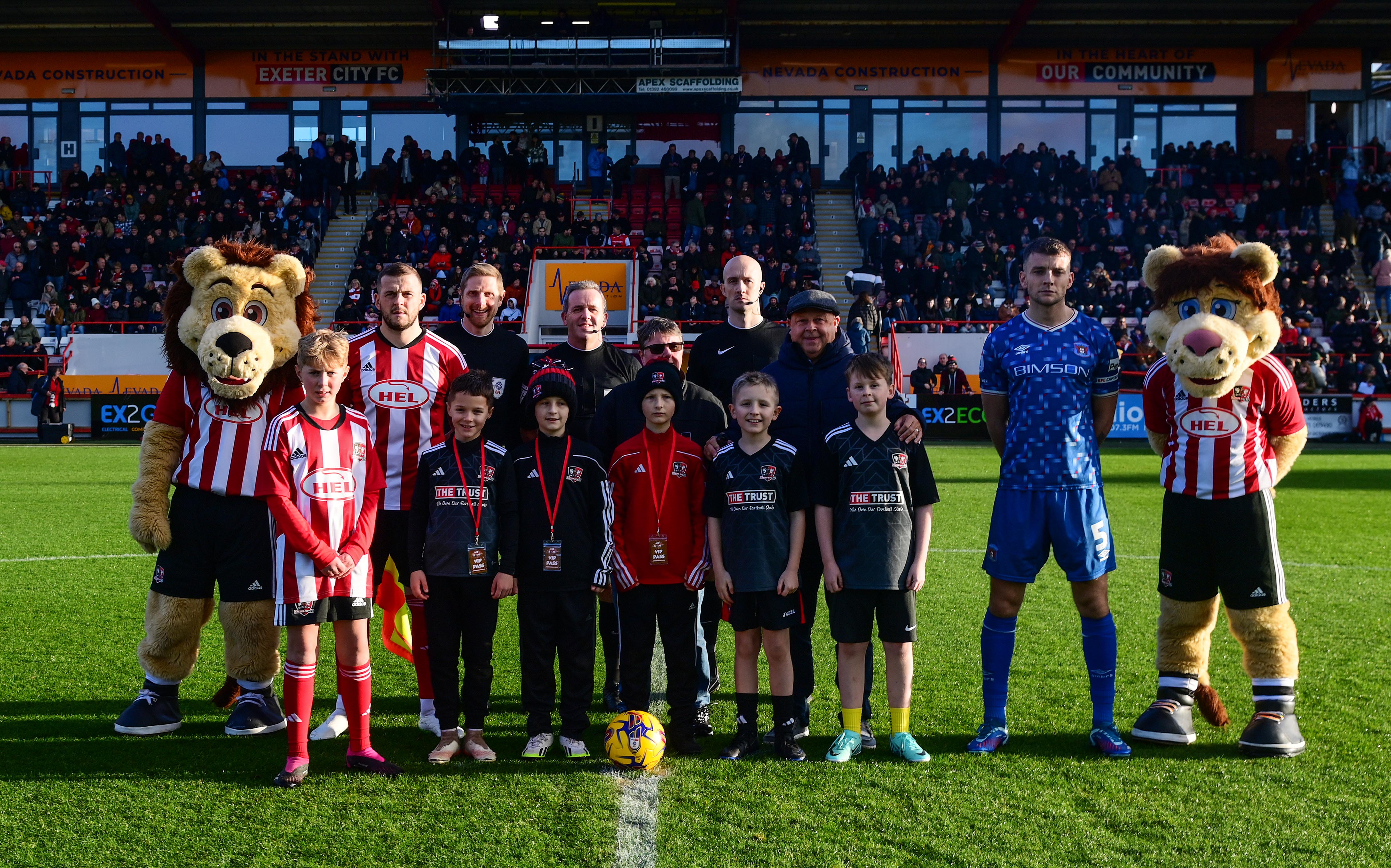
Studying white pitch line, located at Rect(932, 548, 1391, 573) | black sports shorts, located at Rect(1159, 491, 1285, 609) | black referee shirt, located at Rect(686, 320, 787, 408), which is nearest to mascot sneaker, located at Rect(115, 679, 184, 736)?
black referee shirt, located at Rect(686, 320, 787, 408)

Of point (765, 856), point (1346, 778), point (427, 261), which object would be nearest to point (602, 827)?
point (765, 856)

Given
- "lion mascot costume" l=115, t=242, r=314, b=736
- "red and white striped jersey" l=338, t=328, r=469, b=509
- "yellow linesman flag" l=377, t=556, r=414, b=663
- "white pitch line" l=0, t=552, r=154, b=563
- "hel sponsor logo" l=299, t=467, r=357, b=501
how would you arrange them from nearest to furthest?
1. "hel sponsor logo" l=299, t=467, r=357, b=501
2. "lion mascot costume" l=115, t=242, r=314, b=736
3. "red and white striped jersey" l=338, t=328, r=469, b=509
4. "yellow linesman flag" l=377, t=556, r=414, b=663
5. "white pitch line" l=0, t=552, r=154, b=563

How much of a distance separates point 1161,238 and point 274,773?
82.2ft

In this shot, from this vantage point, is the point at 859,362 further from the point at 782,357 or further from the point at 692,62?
the point at 692,62

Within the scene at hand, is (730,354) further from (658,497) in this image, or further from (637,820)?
(637,820)

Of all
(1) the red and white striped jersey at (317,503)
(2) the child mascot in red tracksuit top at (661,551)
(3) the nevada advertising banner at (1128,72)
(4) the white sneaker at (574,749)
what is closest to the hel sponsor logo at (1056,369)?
(2) the child mascot in red tracksuit top at (661,551)

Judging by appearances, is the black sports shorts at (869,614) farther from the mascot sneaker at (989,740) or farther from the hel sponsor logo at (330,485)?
the hel sponsor logo at (330,485)

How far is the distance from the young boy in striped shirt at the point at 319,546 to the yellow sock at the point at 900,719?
2.05 metres

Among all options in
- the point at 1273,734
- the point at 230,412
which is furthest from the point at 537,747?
the point at 1273,734

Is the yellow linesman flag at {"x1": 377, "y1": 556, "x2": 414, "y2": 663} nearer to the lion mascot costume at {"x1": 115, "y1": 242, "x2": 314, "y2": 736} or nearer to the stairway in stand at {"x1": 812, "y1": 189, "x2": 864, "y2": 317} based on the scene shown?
the lion mascot costume at {"x1": 115, "y1": 242, "x2": 314, "y2": 736}

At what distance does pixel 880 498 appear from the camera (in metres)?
4.60

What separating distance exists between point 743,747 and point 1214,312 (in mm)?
2871

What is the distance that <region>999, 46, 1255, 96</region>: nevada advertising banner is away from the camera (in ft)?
99.9

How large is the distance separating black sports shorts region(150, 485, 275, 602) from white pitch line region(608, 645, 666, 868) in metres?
1.90
